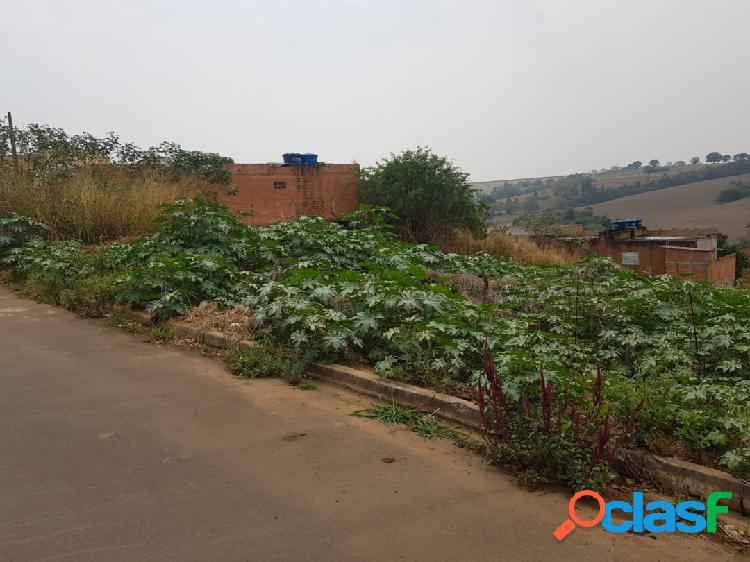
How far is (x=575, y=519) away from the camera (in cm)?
281

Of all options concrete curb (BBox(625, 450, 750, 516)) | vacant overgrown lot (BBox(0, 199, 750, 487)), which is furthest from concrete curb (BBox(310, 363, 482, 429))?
concrete curb (BBox(625, 450, 750, 516))

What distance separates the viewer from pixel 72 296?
7.84m

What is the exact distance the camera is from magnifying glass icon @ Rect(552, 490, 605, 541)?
270 cm

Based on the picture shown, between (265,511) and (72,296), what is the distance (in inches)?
253

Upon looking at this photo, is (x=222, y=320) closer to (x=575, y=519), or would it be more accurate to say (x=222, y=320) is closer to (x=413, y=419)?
(x=413, y=419)

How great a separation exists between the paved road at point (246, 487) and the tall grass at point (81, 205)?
8.50 metres

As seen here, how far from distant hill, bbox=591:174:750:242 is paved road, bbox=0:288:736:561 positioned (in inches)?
2255

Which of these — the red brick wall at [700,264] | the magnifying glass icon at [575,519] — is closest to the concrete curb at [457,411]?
the magnifying glass icon at [575,519]

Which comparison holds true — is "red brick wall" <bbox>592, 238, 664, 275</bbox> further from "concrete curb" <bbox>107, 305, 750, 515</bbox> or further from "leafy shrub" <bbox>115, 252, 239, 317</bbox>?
"concrete curb" <bbox>107, 305, 750, 515</bbox>

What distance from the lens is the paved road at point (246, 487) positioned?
2547 mm

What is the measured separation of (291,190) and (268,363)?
17857 millimetres

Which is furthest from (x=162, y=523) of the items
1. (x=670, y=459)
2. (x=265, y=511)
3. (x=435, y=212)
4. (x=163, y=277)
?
(x=435, y=212)

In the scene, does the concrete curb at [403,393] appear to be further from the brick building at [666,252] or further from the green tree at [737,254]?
the green tree at [737,254]

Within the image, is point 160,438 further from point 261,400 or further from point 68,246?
point 68,246
